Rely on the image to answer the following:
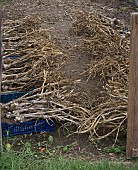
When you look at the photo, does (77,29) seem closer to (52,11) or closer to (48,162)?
(52,11)

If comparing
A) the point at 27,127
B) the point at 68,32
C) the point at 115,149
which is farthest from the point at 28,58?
the point at 115,149

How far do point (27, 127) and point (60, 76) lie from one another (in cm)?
121

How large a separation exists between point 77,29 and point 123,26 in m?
0.86

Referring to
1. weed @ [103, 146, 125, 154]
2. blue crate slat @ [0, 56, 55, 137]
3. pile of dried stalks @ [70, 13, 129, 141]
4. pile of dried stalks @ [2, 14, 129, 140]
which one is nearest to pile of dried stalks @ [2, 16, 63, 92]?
pile of dried stalks @ [2, 14, 129, 140]

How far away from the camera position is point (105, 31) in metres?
7.20

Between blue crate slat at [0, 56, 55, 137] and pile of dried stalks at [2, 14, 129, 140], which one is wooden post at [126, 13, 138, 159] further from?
blue crate slat at [0, 56, 55, 137]

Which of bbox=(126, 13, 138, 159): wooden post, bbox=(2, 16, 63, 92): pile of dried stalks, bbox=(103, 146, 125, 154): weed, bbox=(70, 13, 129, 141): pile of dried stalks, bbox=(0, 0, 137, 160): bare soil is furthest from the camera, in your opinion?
bbox=(2, 16, 63, 92): pile of dried stalks

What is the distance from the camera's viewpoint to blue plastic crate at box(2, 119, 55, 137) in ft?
14.0

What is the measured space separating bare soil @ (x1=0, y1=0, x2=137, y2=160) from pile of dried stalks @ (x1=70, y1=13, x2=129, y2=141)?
12cm

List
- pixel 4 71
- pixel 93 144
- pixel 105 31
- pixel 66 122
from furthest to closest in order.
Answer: pixel 105 31, pixel 4 71, pixel 66 122, pixel 93 144

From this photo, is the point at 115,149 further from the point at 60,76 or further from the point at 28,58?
the point at 28,58

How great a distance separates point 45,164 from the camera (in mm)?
3738

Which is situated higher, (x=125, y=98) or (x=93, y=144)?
(x=125, y=98)

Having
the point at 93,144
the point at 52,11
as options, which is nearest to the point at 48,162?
the point at 93,144
